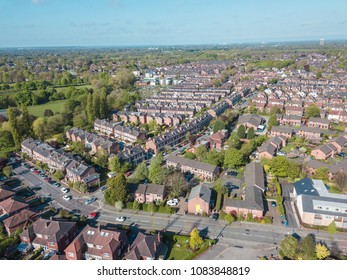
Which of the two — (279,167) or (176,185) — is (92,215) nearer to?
(176,185)

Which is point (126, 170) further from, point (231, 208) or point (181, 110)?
point (181, 110)

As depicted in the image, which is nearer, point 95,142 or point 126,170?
point 126,170

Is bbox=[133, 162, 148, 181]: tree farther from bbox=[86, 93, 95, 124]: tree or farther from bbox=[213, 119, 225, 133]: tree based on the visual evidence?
bbox=[86, 93, 95, 124]: tree

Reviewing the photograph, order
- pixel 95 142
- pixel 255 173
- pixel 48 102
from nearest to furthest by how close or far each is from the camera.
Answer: pixel 255 173 < pixel 95 142 < pixel 48 102

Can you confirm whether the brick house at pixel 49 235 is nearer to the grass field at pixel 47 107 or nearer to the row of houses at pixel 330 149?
the row of houses at pixel 330 149

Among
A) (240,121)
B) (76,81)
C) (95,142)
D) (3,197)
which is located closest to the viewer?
(3,197)

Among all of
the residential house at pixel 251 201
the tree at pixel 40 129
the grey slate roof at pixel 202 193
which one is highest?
the tree at pixel 40 129

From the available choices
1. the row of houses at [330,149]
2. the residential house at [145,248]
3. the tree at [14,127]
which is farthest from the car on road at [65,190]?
the row of houses at [330,149]

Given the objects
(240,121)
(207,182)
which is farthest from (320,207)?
(240,121)
